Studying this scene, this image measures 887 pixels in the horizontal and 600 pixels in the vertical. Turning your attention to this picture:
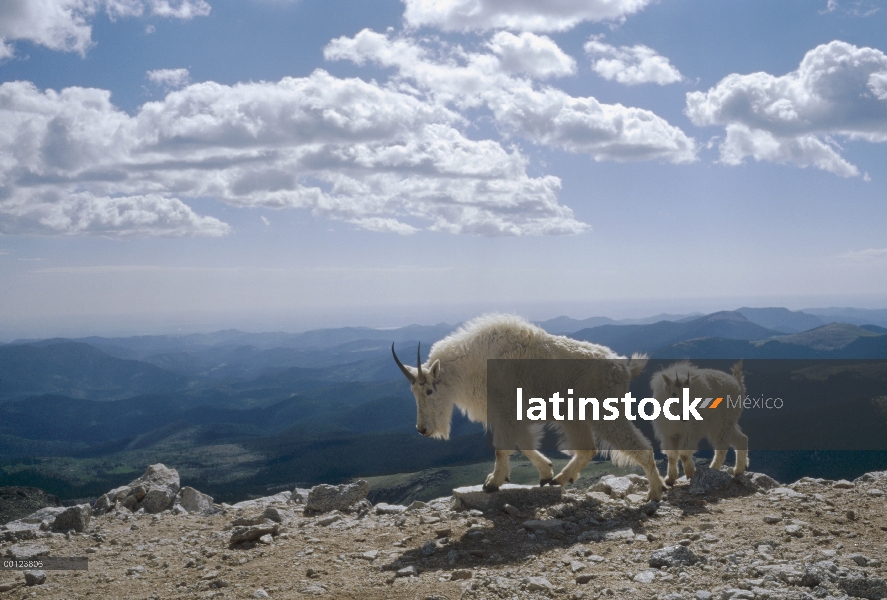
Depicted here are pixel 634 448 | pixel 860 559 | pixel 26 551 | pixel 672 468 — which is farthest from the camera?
pixel 672 468

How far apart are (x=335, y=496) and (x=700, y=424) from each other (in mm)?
7766

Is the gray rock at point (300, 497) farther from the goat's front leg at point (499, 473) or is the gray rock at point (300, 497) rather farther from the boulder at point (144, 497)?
the goat's front leg at point (499, 473)

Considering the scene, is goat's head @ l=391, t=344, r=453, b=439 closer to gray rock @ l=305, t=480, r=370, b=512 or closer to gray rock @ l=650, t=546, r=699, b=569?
gray rock @ l=305, t=480, r=370, b=512

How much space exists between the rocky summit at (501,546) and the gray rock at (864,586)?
11 millimetres

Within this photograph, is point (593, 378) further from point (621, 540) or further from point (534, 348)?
point (621, 540)

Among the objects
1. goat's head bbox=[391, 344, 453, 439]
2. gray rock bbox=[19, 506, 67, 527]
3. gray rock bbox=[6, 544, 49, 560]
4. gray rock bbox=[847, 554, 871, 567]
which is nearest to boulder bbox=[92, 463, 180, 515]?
gray rock bbox=[19, 506, 67, 527]

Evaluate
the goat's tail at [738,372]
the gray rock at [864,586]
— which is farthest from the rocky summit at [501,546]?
the goat's tail at [738,372]

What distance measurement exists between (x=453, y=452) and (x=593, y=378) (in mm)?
194984

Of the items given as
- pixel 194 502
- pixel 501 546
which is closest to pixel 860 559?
pixel 501 546

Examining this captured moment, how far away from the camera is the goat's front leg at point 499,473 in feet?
34.1

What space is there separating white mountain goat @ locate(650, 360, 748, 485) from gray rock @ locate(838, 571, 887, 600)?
6073 mm

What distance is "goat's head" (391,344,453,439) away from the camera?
10.8m

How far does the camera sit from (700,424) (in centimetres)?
1258

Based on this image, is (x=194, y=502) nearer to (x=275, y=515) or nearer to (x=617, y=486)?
(x=275, y=515)
